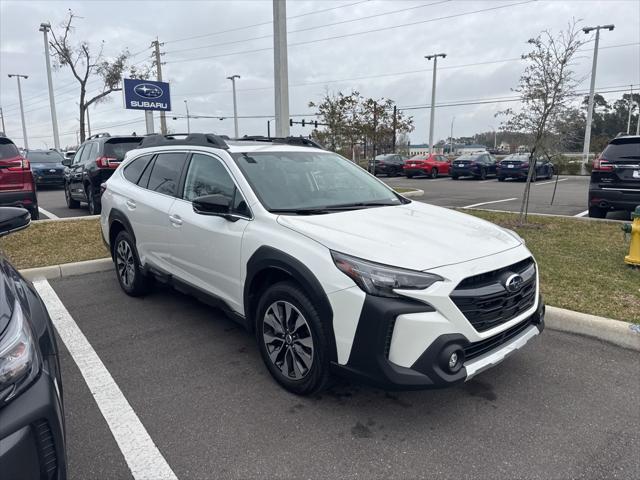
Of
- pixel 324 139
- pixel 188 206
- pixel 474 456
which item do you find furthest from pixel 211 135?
pixel 324 139

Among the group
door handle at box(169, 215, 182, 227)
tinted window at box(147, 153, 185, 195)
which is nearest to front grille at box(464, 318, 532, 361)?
door handle at box(169, 215, 182, 227)

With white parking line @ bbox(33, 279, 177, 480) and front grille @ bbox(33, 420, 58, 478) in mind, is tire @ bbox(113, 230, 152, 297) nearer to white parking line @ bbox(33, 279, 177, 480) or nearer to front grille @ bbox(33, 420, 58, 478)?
white parking line @ bbox(33, 279, 177, 480)

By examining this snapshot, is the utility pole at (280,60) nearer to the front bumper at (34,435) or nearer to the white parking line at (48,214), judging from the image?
the white parking line at (48,214)

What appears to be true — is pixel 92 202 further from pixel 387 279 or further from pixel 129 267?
pixel 387 279

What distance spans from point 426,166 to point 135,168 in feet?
73.0

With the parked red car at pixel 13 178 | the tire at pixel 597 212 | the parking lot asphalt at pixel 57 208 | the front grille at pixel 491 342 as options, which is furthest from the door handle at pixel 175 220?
the tire at pixel 597 212

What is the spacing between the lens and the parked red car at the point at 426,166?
25.8 m

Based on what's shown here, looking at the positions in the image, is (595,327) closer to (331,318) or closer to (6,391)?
(331,318)

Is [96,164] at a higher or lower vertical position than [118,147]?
lower

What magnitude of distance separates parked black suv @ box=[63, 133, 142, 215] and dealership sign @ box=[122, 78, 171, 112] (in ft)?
18.7

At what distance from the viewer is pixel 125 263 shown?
5.31 metres

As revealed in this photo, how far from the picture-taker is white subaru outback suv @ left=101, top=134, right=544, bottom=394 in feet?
8.59

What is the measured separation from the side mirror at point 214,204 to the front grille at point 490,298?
176 centimetres

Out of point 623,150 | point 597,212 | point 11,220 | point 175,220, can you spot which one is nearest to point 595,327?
point 175,220
